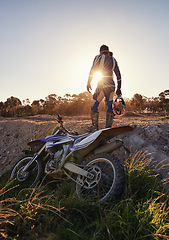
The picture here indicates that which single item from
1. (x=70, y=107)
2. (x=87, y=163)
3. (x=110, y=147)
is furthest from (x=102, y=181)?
(x=70, y=107)

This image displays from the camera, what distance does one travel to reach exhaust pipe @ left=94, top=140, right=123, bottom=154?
99.5 inches

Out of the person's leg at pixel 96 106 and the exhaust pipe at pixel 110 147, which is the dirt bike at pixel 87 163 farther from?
the person's leg at pixel 96 106

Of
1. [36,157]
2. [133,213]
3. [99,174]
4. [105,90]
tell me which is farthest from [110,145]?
[105,90]

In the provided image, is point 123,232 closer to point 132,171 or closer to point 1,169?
point 132,171

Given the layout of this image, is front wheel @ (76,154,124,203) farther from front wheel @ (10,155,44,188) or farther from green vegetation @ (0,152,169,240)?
front wheel @ (10,155,44,188)

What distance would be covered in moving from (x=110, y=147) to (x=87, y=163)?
16.1 inches

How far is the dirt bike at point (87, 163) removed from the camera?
90.0 inches

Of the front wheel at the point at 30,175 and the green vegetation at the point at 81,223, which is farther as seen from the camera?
the front wheel at the point at 30,175

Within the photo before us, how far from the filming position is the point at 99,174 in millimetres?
2391

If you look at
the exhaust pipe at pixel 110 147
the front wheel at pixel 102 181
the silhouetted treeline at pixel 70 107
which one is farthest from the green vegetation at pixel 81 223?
the silhouetted treeline at pixel 70 107

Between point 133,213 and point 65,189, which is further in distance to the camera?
point 65,189

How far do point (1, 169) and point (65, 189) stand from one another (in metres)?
2.83

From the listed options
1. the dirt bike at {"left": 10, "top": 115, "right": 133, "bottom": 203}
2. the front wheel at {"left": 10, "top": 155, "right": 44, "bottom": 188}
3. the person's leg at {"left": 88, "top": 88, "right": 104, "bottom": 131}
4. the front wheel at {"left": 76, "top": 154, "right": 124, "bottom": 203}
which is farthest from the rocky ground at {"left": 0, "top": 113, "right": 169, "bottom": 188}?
the front wheel at {"left": 76, "top": 154, "right": 124, "bottom": 203}

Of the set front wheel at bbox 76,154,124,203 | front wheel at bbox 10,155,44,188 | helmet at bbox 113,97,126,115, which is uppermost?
helmet at bbox 113,97,126,115
